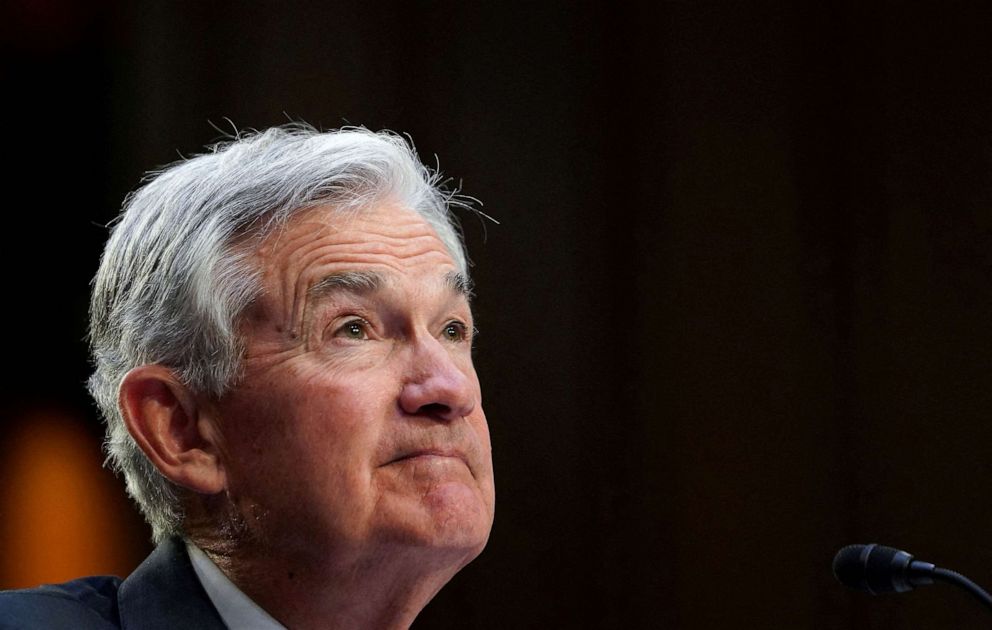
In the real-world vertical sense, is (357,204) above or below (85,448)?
above

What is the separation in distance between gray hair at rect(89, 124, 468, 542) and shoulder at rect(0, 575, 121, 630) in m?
0.14

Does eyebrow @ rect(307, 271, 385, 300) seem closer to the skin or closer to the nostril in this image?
the skin

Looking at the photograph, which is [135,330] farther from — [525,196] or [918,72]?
[918,72]

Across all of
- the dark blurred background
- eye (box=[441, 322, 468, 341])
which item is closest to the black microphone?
eye (box=[441, 322, 468, 341])

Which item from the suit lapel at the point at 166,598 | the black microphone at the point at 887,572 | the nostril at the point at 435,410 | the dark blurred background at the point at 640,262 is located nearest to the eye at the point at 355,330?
the nostril at the point at 435,410

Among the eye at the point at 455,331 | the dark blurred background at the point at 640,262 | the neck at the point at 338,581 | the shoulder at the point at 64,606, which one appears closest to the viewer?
the shoulder at the point at 64,606

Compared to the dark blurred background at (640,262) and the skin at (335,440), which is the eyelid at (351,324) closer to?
the skin at (335,440)

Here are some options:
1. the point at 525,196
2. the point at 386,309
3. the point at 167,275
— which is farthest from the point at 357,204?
the point at 525,196

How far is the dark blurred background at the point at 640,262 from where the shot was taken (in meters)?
2.70

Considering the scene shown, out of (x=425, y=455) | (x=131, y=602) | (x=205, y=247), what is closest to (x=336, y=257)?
(x=205, y=247)

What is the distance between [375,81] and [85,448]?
1179 millimetres

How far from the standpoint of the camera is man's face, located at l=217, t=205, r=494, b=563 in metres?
1.54

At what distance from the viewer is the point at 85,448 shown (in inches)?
112

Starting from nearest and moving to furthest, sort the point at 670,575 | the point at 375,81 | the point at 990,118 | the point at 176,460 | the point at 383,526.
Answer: the point at 383,526
the point at 176,460
the point at 990,118
the point at 670,575
the point at 375,81
